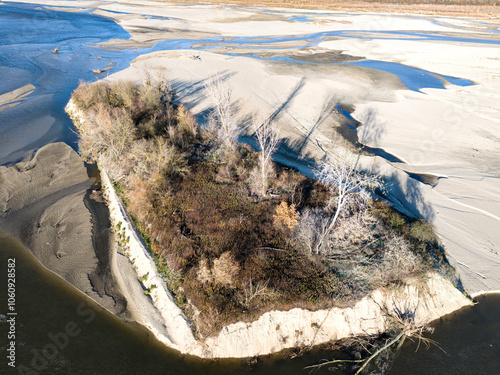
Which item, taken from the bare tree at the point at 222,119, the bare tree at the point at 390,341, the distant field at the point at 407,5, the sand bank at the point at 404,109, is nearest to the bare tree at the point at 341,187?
the bare tree at the point at 390,341

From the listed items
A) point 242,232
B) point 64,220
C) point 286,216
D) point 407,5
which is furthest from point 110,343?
point 407,5

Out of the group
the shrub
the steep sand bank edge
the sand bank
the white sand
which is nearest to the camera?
the steep sand bank edge

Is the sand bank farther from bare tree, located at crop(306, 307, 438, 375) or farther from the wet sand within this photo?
the wet sand

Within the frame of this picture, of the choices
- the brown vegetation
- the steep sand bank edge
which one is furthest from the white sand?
the brown vegetation

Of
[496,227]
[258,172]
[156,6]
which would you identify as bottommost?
[496,227]

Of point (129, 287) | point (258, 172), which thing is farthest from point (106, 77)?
point (129, 287)

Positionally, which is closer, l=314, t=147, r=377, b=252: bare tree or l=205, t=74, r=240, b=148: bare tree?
l=314, t=147, r=377, b=252: bare tree

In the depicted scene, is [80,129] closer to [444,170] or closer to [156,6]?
[444,170]

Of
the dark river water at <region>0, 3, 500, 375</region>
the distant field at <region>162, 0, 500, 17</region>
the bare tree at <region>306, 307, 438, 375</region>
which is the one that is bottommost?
the dark river water at <region>0, 3, 500, 375</region>
